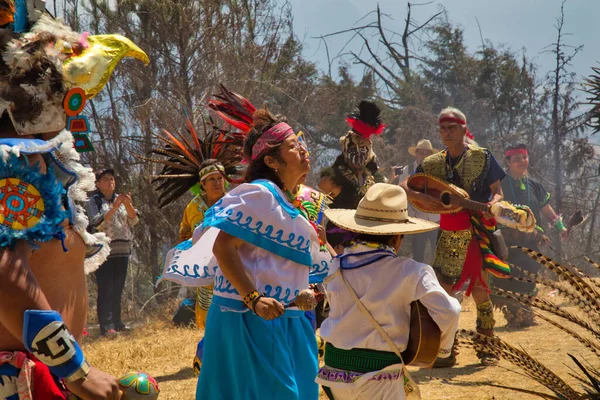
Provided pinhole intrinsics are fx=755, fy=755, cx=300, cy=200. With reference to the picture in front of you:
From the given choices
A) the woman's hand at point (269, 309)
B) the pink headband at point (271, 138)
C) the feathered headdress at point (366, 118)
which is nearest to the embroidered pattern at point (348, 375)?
the woman's hand at point (269, 309)

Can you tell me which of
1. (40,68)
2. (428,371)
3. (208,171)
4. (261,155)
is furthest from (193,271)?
(428,371)

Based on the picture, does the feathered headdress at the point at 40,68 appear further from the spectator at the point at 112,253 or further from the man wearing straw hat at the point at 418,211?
the man wearing straw hat at the point at 418,211

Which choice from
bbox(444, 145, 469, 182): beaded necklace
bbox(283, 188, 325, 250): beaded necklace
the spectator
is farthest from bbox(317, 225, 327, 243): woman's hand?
the spectator

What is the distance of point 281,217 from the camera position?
3930 millimetres

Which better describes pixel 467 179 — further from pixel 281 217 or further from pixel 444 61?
pixel 444 61

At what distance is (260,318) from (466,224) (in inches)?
154

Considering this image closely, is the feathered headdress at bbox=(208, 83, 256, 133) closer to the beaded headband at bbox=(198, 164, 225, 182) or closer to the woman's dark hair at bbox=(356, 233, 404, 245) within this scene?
the beaded headband at bbox=(198, 164, 225, 182)

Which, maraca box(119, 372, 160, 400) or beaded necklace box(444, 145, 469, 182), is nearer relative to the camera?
maraca box(119, 372, 160, 400)

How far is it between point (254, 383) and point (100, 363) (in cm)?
484

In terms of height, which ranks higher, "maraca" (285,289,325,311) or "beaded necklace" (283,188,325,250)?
"beaded necklace" (283,188,325,250)

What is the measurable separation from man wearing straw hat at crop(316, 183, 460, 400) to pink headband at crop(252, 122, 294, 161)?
0.57m

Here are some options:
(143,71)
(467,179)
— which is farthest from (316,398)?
(143,71)

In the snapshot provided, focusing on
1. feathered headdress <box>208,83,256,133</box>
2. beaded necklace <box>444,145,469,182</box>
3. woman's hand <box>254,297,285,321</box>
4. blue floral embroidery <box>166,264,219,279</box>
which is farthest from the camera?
beaded necklace <box>444,145,469,182</box>

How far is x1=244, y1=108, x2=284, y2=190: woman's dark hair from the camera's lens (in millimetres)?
4191
